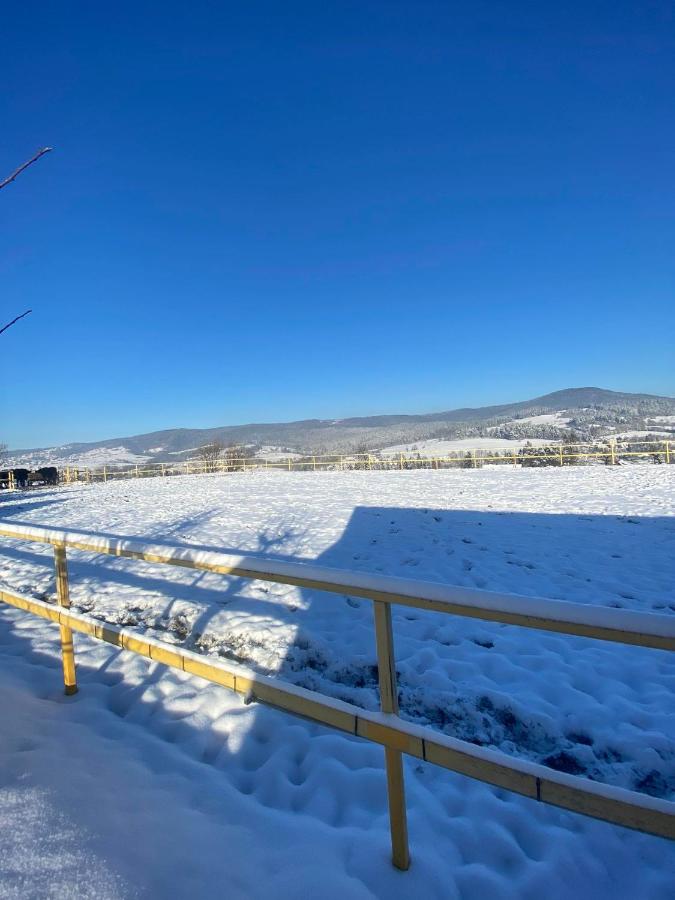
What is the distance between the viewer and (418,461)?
29.3m

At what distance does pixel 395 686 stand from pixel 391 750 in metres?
0.23

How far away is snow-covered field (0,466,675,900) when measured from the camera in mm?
1660

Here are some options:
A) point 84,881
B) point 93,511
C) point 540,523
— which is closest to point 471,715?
point 84,881

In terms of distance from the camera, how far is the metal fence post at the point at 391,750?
1.50 m

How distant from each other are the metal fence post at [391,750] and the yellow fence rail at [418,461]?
79.0 ft

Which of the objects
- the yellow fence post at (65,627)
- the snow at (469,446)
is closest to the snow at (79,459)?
the snow at (469,446)

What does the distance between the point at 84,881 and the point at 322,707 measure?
924 mm

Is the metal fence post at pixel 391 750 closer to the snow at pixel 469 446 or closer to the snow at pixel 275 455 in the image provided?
the snow at pixel 469 446

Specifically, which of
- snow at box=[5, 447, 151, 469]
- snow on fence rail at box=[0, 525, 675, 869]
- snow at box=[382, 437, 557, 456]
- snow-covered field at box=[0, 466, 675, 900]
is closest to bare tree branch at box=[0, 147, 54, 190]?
snow on fence rail at box=[0, 525, 675, 869]

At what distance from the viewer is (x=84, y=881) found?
1.48 m

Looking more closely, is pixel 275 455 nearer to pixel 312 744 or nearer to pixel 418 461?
pixel 418 461

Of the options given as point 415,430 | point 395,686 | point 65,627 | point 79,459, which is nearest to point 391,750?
point 395,686

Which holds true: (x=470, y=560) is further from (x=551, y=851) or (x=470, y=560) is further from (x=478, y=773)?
(x=478, y=773)

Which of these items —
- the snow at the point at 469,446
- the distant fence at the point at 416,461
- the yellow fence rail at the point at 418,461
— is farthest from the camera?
the snow at the point at 469,446
